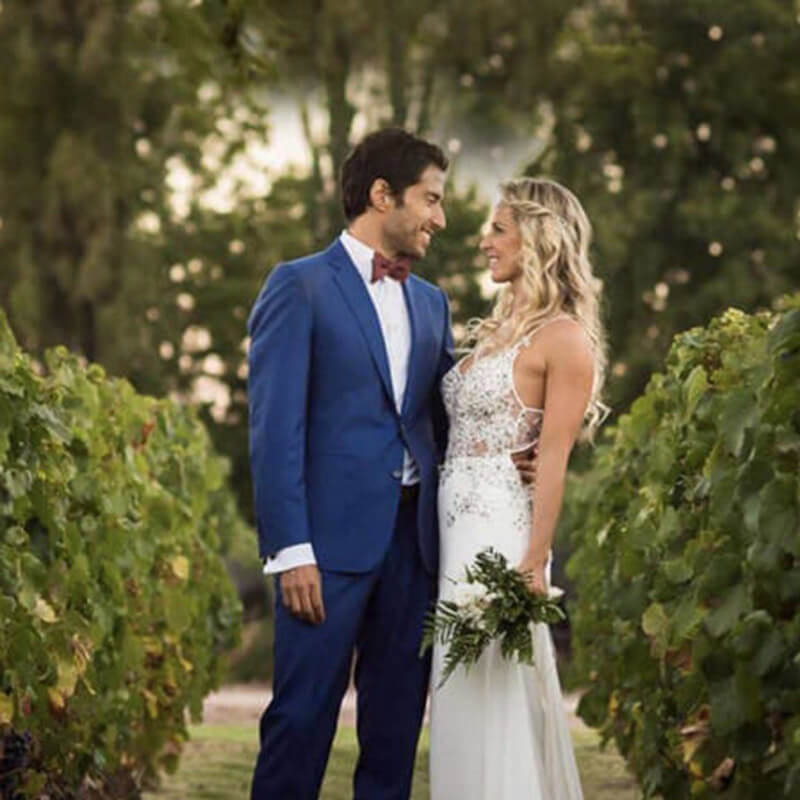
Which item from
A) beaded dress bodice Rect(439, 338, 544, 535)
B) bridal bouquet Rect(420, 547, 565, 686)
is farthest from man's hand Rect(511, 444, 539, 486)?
bridal bouquet Rect(420, 547, 565, 686)

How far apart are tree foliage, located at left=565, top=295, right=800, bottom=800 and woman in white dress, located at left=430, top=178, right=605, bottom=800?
0.34m

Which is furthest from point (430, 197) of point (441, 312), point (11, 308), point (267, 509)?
point (11, 308)

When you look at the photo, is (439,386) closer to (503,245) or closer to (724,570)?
(503,245)

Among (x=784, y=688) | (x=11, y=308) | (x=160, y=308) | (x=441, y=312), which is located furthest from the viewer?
(x=160, y=308)

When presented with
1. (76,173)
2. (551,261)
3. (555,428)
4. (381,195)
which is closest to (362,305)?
(381,195)

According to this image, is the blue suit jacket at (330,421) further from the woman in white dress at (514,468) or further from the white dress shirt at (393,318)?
the woman in white dress at (514,468)

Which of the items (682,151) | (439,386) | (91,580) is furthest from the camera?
(682,151)

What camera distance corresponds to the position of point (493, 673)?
6.20m

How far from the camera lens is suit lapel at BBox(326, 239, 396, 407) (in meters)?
6.22

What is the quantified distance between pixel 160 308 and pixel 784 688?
29669 mm

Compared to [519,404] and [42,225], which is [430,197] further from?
[42,225]

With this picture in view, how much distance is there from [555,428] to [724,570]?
129cm

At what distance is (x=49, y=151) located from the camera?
33.0 meters

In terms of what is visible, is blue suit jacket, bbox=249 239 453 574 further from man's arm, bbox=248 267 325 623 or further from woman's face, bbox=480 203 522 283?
woman's face, bbox=480 203 522 283
